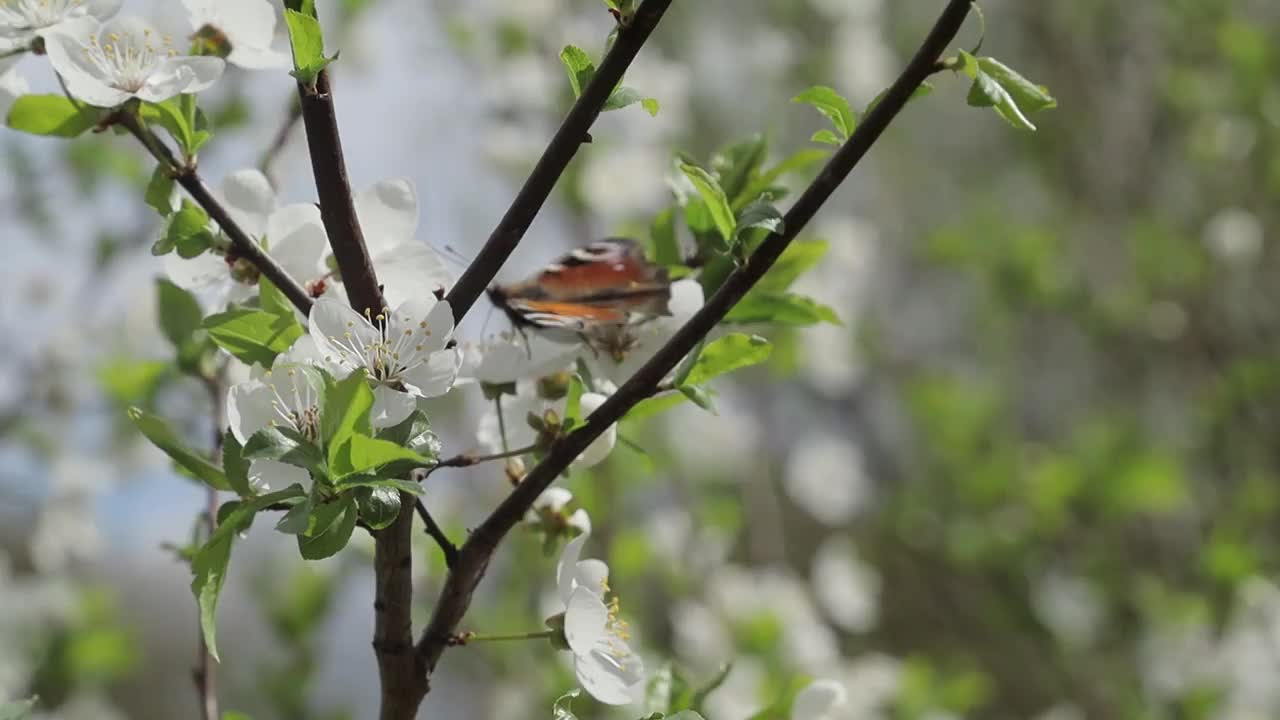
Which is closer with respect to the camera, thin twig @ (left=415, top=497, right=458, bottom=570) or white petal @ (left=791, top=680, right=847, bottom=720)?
thin twig @ (left=415, top=497, right=458, bottom=570)

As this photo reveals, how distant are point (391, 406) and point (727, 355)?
15 cm

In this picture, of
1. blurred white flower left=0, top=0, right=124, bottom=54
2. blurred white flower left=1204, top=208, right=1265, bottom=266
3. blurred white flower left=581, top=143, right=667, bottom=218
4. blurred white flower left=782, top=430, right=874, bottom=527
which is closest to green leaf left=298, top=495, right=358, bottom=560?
blurred white flower left=0, top=0, right=124, bottom=54

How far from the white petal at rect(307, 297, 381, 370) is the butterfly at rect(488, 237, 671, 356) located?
0.08 meters

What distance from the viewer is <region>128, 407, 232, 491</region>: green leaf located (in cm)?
41

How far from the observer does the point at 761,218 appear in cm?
41

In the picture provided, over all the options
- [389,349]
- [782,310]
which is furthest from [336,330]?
[782,310]

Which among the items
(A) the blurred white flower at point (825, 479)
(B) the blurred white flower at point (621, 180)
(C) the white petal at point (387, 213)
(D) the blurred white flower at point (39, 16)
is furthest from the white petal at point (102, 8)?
(A) the blurred white flower at point (825, 479)

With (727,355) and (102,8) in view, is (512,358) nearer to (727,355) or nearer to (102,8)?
(727,355)

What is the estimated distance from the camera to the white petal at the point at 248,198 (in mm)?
471

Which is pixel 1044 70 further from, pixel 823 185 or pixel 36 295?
pixel 823 185

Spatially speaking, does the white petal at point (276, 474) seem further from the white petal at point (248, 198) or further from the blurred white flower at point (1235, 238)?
the blurred white flower at point (1235, 238)

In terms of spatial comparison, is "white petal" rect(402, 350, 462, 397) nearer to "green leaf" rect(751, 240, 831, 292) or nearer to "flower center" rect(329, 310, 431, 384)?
"flower center" rect(329, 310, 431, 384)

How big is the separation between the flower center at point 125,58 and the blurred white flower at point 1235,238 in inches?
93.8

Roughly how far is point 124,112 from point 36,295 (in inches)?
70.9
